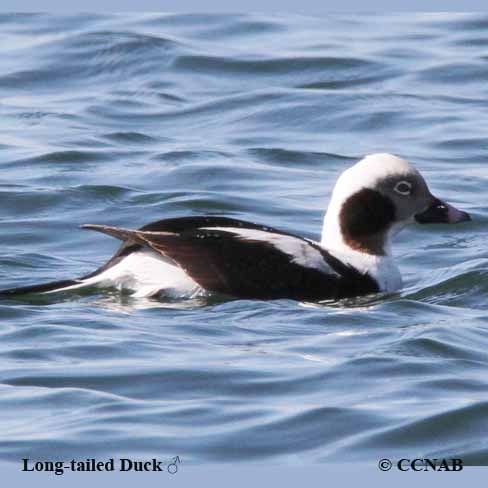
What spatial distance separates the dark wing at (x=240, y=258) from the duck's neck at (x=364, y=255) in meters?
0.27

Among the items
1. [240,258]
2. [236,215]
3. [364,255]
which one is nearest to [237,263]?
[240,258]

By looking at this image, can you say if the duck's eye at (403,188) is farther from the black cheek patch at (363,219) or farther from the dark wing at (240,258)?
the dark wing at (240,258)

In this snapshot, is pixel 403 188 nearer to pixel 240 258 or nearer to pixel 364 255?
pixel 364 255

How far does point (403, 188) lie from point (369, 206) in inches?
8.2

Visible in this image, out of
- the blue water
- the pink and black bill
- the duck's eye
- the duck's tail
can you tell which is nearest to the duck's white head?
the duck's eye

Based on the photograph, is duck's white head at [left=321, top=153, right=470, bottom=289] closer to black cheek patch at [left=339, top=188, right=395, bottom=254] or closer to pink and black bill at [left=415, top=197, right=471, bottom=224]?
black cheek patch at [left=339, top=188, right=395, bottom=254]

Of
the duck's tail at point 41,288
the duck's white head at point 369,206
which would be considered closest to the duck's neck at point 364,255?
the duck's white head at point 369,206

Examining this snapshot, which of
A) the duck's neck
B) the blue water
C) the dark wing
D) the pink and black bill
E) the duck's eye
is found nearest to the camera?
the blue water

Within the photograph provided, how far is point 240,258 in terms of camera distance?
8633mm

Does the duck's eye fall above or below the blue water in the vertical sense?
above

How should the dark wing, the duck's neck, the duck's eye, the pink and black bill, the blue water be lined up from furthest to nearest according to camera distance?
the pink and black bill, the duck's eye, the duck's neck, the dark wing, the blue water

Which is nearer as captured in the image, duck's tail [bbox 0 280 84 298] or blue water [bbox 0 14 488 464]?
blue water [bbox 0 14 488 464]

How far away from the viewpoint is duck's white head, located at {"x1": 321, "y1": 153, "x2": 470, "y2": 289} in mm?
9109

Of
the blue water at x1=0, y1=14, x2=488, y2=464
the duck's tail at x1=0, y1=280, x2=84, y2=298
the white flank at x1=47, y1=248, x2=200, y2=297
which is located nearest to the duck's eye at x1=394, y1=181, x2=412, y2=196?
the blue water at x1=0, y1=14, x2=488, y2=464
